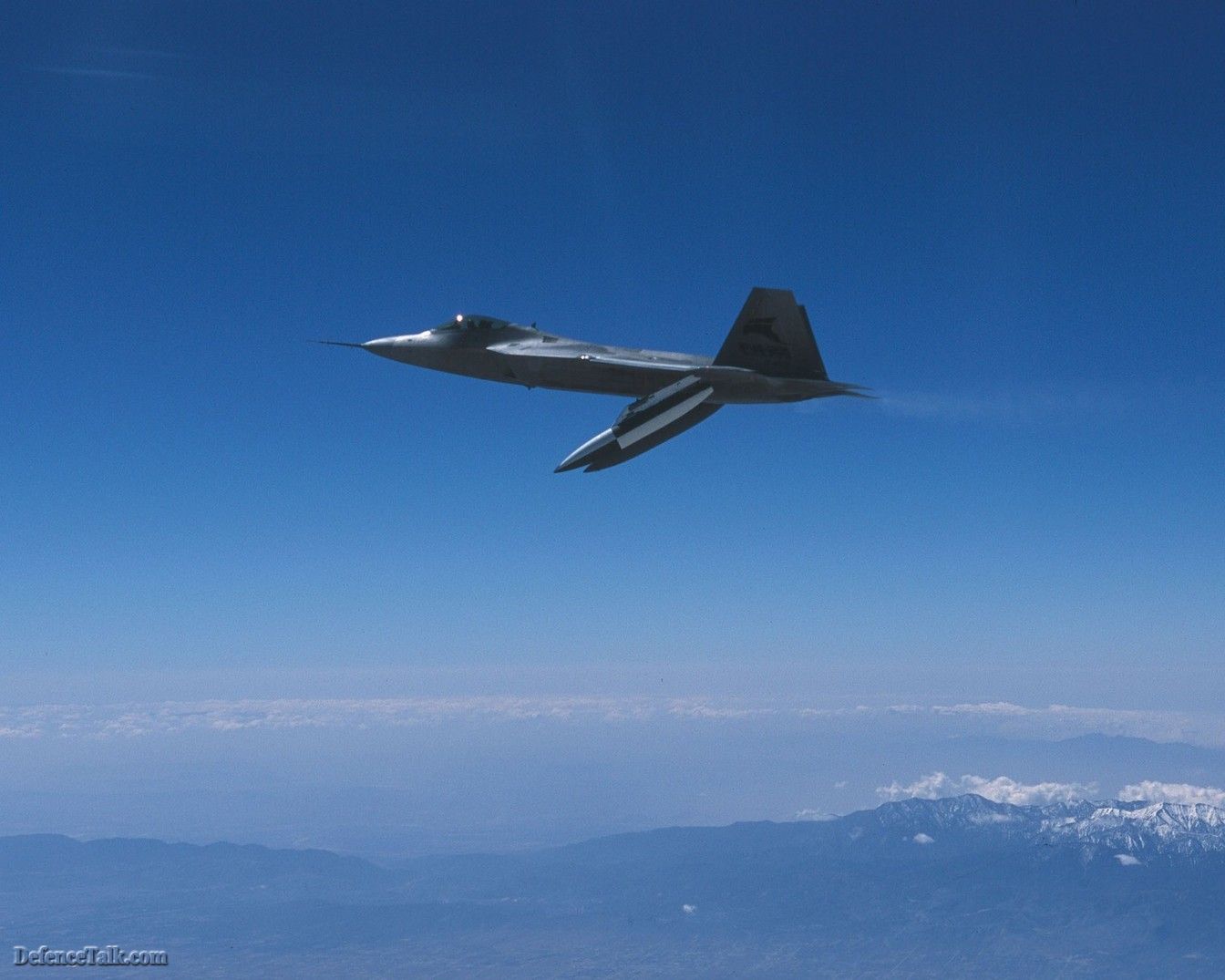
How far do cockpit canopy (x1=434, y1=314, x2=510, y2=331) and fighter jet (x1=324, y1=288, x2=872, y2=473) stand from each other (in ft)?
5.11

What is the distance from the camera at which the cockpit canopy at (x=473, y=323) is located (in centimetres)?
3466

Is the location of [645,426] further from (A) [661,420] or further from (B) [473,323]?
(B) [473,323]

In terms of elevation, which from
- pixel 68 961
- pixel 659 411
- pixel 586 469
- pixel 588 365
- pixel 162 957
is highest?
pixel 588 365

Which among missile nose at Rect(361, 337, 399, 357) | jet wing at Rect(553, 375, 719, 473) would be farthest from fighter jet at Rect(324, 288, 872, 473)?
missile nose at Rect(361, 337, 399, 357)

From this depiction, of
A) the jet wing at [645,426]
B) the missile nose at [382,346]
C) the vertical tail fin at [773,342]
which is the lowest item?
the jet wing at [645,426]

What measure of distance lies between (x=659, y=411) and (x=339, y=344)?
10837 mm

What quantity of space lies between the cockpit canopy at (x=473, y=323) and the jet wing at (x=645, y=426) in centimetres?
823

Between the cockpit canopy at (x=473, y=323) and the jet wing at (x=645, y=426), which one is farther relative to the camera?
the cockpit canopy at (x=473, y=323)

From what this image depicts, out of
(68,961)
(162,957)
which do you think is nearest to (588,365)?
(68,961)

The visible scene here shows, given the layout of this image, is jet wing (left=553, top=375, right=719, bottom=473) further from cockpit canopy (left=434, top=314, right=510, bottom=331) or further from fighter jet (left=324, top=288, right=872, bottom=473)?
cockpit canopy (left=434, top=314, right=510, bottom=331)

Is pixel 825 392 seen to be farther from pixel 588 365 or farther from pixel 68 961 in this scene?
pixel 68 961

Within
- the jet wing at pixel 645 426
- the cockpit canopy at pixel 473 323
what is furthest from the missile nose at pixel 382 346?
the jet wing at pixel 645 426

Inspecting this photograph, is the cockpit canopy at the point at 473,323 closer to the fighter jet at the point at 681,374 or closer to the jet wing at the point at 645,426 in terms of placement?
the fighter jet at the point at 681,374

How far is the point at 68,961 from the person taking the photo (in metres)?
61.7
